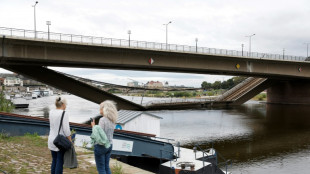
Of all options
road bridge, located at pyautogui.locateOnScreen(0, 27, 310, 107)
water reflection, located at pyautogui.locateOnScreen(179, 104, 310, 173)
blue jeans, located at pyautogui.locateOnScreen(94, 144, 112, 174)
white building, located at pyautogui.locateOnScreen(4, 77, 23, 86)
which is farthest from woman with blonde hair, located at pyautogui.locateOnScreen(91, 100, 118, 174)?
white building, located at pyautogui.locateOnScreen(4, 77, 23, 86)

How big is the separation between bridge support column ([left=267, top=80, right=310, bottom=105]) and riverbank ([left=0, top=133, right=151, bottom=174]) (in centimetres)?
6452

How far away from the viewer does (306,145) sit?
73.2 feet

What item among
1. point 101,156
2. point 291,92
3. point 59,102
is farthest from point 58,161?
point 291,92

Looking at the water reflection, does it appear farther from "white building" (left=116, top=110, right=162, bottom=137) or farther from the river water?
"white building" (left=116, top=110, right=162, bottom=137)

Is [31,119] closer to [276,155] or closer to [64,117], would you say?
[64,117]

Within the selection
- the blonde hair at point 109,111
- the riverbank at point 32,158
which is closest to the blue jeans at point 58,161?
the blonde hair at point 109,111

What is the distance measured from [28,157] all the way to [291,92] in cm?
6903

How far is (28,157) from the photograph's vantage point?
332 inches

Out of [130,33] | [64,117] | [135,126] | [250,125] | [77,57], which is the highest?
[130,33]

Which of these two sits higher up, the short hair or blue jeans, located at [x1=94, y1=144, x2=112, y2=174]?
the short hair

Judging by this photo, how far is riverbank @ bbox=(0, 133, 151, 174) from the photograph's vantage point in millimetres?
7262

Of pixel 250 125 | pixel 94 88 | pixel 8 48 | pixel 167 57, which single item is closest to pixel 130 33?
pixel 167 57

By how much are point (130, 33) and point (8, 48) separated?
17818mm

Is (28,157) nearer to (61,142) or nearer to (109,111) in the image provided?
(61,142)
